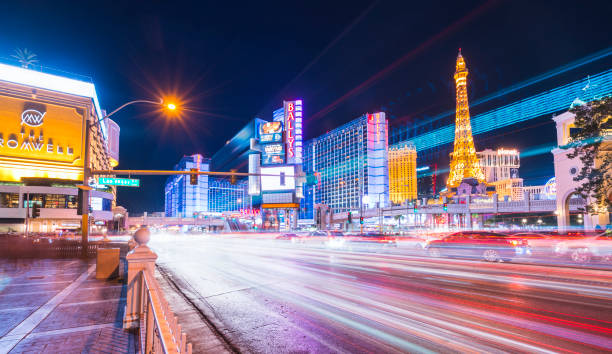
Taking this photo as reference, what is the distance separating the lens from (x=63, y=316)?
292 inches

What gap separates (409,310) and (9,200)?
65122 mm

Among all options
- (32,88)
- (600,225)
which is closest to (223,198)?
(32,88)

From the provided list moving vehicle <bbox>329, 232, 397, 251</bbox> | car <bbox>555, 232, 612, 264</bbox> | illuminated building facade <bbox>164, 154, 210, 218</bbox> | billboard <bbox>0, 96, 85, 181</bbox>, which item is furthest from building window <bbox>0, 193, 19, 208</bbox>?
illuminated building facade <bbox>164, 154, 210, 218</bbox>

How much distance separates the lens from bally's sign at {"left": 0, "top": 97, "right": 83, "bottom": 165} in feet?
150

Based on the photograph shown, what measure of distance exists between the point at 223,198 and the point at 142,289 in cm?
17340

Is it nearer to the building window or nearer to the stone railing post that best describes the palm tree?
the building window

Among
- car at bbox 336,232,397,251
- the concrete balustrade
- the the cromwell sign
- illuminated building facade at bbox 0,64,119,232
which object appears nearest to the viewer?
the concrete balustrade

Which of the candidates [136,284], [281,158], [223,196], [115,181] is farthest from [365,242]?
[223,196]

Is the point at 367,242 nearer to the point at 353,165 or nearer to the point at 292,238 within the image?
the point at 292,238

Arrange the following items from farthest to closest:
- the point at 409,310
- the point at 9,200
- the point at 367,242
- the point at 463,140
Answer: the point at 463,140 → the point at 9,200 → the point at 367,242 → the point at 409,310

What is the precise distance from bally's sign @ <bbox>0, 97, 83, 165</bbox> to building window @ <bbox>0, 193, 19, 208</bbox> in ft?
32.6

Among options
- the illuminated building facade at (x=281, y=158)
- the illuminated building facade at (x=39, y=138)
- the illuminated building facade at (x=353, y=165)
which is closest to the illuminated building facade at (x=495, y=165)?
the illuminated building facade at (x=353, y=165)

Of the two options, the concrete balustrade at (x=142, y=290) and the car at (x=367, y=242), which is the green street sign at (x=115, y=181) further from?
the car at (x=367, y=242)

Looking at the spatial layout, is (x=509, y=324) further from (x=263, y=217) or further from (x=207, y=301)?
(x=263, y=217)
